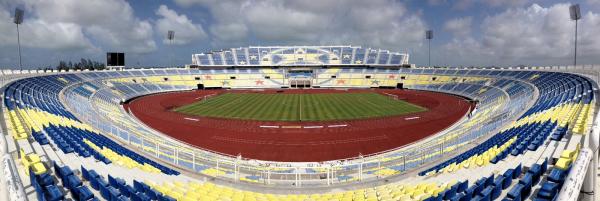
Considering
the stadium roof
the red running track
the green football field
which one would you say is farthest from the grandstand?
the stadium roof

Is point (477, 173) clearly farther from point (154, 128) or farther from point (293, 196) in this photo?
point (154, 128)

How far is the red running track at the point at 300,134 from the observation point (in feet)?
73.5

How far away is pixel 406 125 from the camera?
30375 millimetres

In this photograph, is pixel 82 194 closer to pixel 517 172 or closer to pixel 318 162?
pixel 517 172

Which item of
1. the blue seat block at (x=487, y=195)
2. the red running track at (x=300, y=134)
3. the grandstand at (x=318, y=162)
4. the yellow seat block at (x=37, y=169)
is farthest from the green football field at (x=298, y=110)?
the blue seat block at (x=487, y=195)

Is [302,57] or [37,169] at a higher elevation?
[302,57]

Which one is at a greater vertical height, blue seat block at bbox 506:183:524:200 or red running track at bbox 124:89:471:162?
blue seat block at bbox 506:183:524:200

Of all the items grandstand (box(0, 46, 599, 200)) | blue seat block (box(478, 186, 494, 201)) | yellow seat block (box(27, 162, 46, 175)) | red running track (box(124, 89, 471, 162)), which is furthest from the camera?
red running track (box(124, 89, 471, 162))

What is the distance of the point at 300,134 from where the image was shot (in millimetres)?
27266

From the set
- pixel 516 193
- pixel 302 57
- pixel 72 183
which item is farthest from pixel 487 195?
pixel 302 57

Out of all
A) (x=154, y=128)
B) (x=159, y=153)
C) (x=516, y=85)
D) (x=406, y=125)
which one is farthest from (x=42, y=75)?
(x=516, y=85)

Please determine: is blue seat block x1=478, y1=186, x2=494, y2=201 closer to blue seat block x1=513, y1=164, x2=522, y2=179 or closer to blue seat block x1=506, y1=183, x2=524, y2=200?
blue seat block x1=506, y1=183, x2=524, y2=200

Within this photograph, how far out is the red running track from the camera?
22391 millimetres

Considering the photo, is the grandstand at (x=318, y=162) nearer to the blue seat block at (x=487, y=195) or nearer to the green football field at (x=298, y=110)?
the blue seat block at (x=487, y=195)
